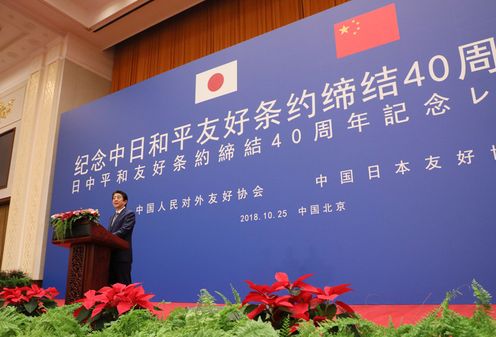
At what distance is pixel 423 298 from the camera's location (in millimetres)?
2369

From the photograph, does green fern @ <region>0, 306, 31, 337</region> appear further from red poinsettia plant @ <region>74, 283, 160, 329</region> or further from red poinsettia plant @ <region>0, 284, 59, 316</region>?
red poinsettia plant @ <region>0, 284, 59, 316</region>

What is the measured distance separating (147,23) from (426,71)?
11.2 feet

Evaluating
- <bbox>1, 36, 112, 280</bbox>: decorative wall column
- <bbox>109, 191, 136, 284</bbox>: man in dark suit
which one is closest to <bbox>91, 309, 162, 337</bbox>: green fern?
<bbox>109, 191, 136, 284</bbox>: man in dark suit

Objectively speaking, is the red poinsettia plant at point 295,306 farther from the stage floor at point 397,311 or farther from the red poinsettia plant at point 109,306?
the stage floor at point 397,311

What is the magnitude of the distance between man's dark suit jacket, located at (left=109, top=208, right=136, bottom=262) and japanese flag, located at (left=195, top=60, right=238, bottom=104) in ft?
4.02

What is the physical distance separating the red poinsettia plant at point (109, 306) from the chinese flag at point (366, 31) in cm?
250

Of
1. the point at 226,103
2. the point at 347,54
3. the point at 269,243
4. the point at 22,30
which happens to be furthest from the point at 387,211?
the point at 22,30

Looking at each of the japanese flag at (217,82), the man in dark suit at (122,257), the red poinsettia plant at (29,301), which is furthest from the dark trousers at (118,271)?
the japanese flag at (217,82)

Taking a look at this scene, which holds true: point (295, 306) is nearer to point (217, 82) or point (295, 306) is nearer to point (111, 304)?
point (111, 304)

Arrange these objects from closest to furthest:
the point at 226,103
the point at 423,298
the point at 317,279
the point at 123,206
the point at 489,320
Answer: the point at 489,320 < the point at 423,298 < the point at 317,279 < the point at 123,206 < the point at 226,103

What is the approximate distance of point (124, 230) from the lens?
2803mm

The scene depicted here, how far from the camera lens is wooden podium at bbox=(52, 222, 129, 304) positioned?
7.29 ft

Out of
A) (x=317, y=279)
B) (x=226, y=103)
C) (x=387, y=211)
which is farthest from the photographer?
(x=226, y=103)

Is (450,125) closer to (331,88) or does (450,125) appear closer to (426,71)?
(426,71)
